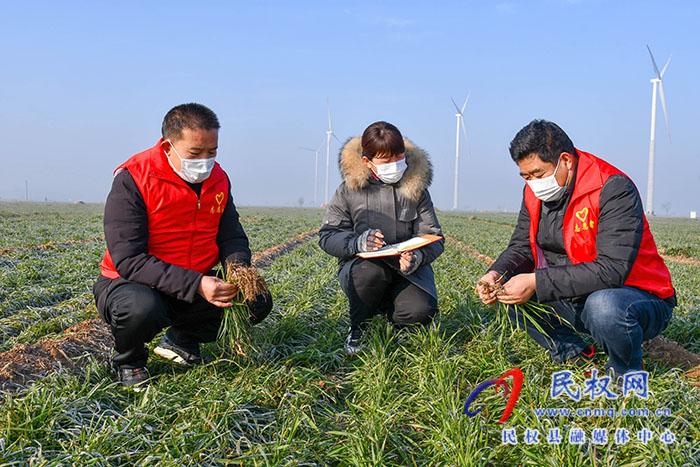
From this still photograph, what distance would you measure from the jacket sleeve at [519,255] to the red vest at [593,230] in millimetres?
558

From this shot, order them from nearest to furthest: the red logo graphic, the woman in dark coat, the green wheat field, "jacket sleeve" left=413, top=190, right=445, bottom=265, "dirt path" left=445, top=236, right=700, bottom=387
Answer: the green wheat field, the red logo graphic, "dirt path" left=445, top=236, right=700, bottom=387, the woman in dark coat, "jacket sleeve" left=413, top=190, right=445, bottom=265

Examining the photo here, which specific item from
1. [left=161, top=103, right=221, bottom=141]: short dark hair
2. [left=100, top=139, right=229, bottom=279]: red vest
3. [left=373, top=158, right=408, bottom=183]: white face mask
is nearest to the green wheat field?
[left=100, top=139, right=229, bottom=279]: red vest

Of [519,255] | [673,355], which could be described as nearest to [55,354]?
[519,255]

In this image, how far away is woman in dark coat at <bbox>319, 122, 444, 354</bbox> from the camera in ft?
13.2

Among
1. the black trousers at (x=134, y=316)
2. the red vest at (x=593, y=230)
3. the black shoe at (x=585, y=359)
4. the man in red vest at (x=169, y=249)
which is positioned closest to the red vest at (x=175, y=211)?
the man in red vest at (x=169, y=249)

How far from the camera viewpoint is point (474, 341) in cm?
408

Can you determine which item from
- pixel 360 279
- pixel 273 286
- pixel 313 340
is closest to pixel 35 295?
pixel 273 286

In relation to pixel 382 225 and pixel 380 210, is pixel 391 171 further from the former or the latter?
→ pixel 382 225

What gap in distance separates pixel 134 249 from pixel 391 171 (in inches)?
81.3

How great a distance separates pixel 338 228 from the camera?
4379 mm

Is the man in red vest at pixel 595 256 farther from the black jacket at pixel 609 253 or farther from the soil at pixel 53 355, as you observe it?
the soil at pixel 53 355

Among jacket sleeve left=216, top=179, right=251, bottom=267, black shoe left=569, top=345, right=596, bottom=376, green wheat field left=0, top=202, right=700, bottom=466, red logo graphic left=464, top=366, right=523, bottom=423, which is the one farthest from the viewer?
jacket sleeve left=216, top=179, right=251, bottom=267

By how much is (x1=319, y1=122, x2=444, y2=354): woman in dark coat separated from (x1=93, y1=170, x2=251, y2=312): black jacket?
55.0 inches

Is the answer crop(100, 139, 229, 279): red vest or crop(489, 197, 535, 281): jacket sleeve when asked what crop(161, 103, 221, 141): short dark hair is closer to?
crop(100, 139, 229, 279): red vest
